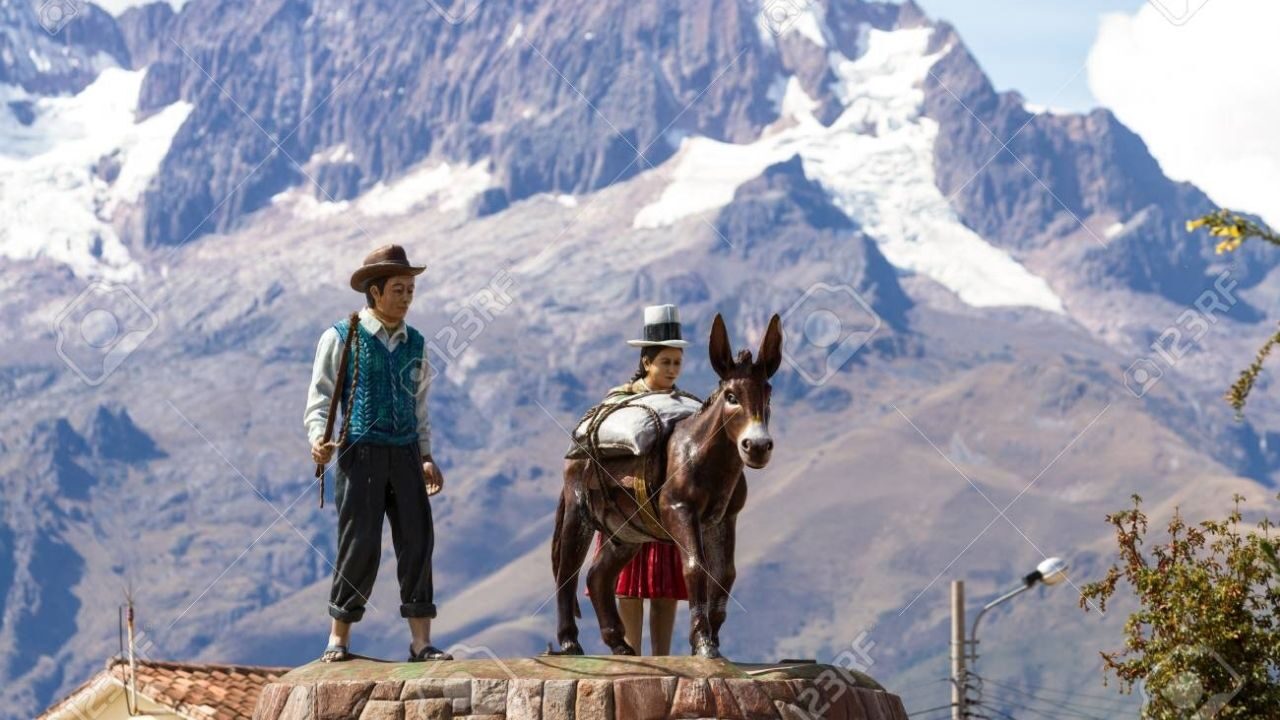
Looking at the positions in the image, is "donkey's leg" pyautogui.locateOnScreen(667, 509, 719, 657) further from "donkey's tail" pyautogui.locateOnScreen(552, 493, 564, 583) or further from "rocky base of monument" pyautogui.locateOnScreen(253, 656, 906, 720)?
"donkey's tail" pyautogui.locateOnScreen(552, 493, 564, 583)

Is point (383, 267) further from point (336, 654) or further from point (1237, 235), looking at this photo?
point (1237, 235)

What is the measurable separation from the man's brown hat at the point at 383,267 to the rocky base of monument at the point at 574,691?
126 inches

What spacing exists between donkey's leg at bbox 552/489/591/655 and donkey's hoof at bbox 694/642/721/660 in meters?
1.70

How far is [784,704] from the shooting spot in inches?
698

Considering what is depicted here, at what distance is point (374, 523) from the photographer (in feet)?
62.6

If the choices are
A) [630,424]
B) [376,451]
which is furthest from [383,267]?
[630,424]

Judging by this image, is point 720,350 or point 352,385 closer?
point 720,350

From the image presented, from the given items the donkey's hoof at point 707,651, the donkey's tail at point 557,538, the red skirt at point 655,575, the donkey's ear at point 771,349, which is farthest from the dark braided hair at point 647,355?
the donkey's hoof at point 707,651

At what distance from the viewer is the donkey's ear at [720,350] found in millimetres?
18297

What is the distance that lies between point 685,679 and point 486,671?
1561 millimetres

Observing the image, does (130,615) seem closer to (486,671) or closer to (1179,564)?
(486,671)

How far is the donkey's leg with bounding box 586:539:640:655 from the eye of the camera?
1955cm

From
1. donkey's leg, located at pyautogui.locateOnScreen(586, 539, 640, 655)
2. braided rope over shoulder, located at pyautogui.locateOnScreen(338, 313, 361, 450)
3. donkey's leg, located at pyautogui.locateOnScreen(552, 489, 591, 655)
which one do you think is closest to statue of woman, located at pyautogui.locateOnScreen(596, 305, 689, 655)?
donkey's leg, located at pyautogui.locateOnScreen(586, 539, 640, 655)

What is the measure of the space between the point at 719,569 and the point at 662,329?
119 inches
